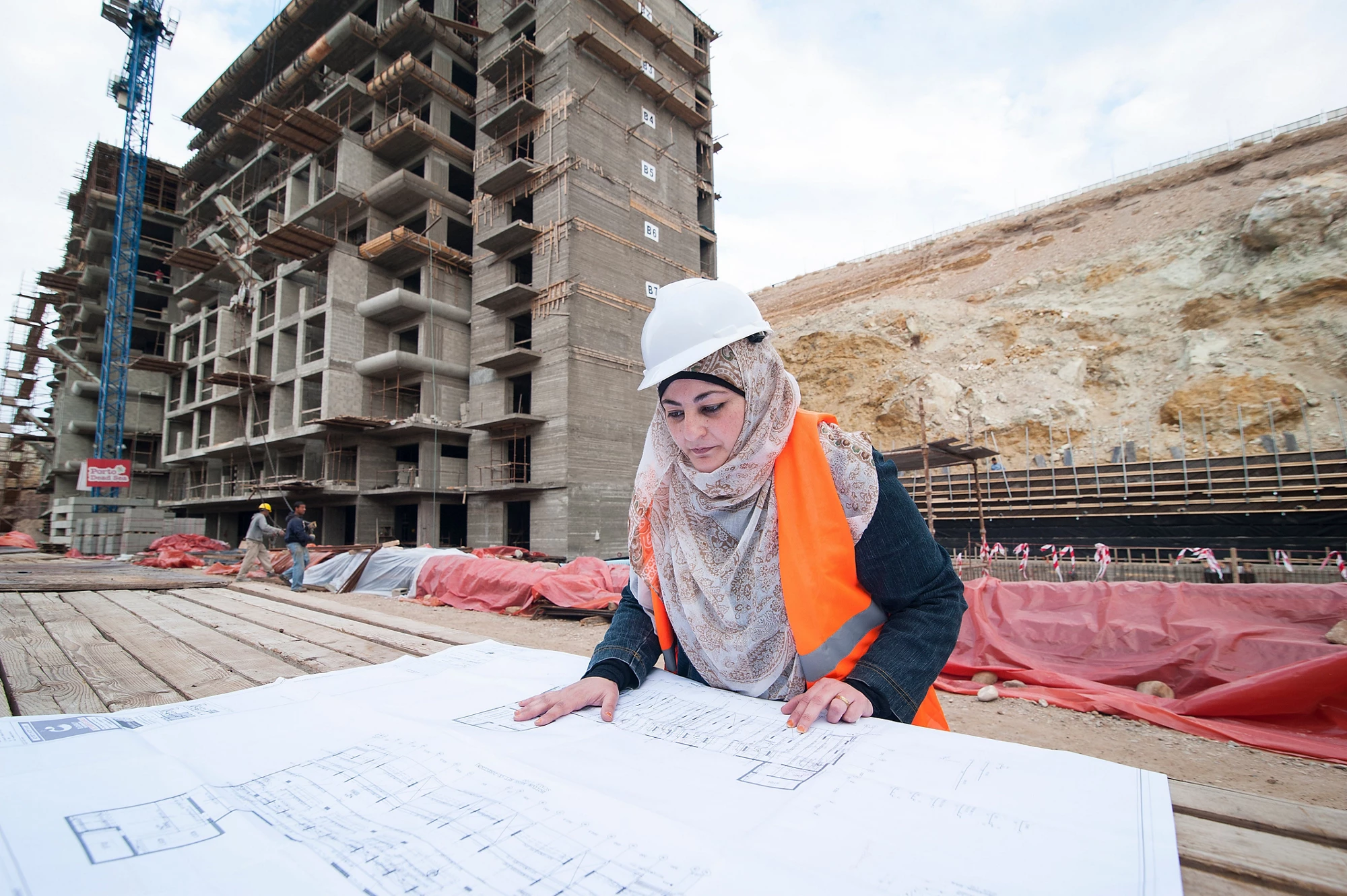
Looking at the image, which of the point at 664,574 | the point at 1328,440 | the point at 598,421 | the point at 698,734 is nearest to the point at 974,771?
the point at 698,734

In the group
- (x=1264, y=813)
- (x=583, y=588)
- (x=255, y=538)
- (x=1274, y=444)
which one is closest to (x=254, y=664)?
(x=1264, y=813)

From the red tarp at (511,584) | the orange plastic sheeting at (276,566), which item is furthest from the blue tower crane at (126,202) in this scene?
the red tarp at (511,584)

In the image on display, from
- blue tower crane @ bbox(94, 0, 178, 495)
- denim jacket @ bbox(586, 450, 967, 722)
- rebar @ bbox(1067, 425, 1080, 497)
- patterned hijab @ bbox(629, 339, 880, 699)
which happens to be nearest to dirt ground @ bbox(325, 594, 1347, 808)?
denim jacket @ bbox(586, 450, 967, 722)

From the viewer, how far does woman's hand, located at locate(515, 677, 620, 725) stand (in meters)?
1.29

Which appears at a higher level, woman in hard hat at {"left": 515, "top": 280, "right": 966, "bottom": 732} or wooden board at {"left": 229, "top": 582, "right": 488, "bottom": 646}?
woman in hard hat at {"left": 515, "top": 280, "right": 966, "bottom": 732}

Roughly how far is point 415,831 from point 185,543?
2390 cm

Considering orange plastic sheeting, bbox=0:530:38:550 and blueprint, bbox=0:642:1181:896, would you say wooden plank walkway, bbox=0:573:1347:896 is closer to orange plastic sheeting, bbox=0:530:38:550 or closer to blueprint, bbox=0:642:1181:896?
blueprint, bbox=0:642:1181:896

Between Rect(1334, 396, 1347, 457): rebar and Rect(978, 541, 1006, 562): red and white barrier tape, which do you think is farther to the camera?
Rect(1334, 396, 1347, 457): rebar

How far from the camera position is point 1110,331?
21.8 meters

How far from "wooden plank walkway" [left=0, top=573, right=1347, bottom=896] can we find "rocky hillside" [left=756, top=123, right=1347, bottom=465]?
76.4ft

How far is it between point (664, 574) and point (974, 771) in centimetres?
93

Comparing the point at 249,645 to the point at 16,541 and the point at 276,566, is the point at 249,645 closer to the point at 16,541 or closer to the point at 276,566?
the point at 276,566

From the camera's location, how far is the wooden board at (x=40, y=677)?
1409mm

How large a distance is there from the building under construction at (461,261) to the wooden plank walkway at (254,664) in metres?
14.1
